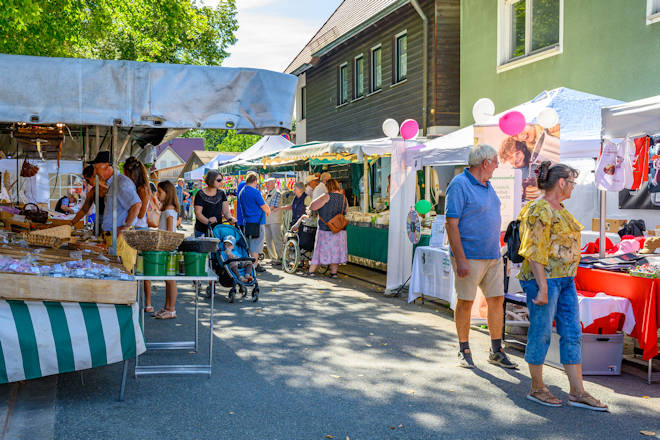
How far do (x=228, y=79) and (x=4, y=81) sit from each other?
1.77 meters

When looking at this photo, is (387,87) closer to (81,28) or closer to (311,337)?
(81,28)

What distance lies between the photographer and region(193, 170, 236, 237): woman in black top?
1005 cm

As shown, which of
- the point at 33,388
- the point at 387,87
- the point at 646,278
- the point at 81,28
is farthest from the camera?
the point at 387,87

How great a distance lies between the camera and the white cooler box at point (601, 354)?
5809 millimetres

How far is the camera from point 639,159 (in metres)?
6.70

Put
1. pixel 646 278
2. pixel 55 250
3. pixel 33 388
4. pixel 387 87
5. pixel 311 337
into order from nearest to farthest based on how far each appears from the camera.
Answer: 1. pixel 33 388
2. pixel 646 278
3. pixel 55 250
4. pixel 311 337
5. pixel 387 87

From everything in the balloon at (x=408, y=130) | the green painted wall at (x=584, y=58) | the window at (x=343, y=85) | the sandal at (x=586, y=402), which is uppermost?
the window at (x=343, y=85)

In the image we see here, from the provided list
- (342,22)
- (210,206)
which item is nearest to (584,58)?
(210,206)

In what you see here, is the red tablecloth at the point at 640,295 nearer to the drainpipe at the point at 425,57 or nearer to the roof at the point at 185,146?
the drainpipe at the point at 425,57

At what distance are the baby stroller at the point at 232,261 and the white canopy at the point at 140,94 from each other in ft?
13.2

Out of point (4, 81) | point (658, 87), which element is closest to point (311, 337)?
point (4, 81)

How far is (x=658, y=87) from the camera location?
10.2 m

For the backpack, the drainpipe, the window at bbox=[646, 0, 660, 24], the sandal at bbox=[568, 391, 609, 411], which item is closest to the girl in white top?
the backpack

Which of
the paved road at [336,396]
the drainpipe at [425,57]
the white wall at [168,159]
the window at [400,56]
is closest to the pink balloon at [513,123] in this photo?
the paved road at [336,396]
